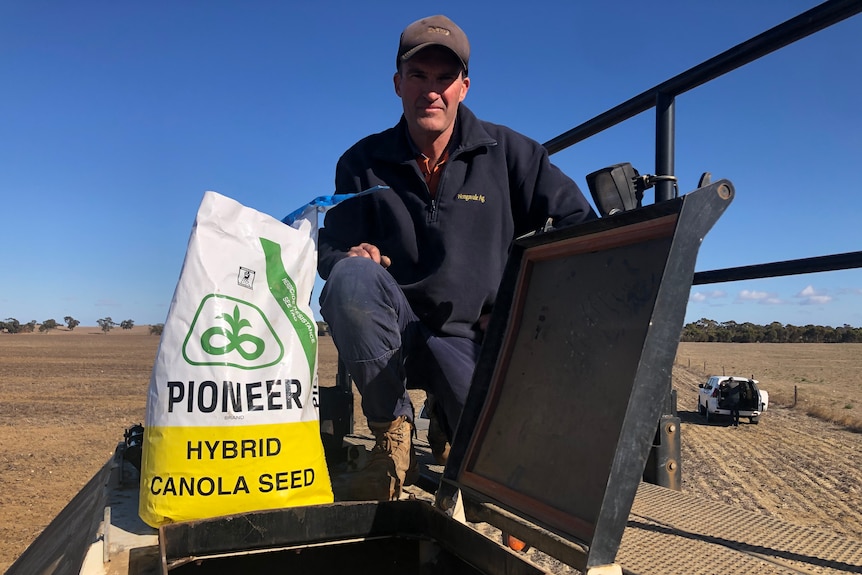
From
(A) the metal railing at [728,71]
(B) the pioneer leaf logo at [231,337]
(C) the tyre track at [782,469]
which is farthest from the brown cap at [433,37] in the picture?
(C) the tyre track at [782,469]

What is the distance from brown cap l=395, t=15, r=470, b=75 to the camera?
91.2 inches

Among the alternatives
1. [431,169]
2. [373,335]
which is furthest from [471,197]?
[373,335]

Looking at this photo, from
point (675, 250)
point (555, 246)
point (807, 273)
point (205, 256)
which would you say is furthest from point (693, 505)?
point (205, 256)

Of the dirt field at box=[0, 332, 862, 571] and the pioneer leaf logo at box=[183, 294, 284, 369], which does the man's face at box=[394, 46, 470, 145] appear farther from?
the dirt field at box=[0, 332, 862, 571]

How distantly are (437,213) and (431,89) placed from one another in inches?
18.0

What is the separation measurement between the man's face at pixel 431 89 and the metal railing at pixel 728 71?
2.09ft

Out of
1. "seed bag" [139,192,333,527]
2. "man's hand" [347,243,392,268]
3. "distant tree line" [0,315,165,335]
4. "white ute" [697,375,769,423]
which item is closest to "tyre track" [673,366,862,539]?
"white ute" [697,375,769,423]

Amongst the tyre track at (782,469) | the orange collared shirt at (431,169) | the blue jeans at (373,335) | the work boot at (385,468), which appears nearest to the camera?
the work boot at (385,468)

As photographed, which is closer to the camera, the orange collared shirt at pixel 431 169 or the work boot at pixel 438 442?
the orange collared shirt at pixel 431 169

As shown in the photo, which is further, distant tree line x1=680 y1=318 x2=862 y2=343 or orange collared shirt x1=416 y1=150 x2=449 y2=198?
distant tree line x1=680 y1=318 x2=862 y2=343

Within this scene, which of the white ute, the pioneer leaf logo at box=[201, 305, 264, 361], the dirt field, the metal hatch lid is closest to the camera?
the metal hatch lid

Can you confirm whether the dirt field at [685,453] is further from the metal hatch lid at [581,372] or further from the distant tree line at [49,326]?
the distant tree line at [49,326]

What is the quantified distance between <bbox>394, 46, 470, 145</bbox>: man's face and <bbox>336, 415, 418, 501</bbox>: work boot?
1109mm

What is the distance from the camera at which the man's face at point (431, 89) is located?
2.40 metres
